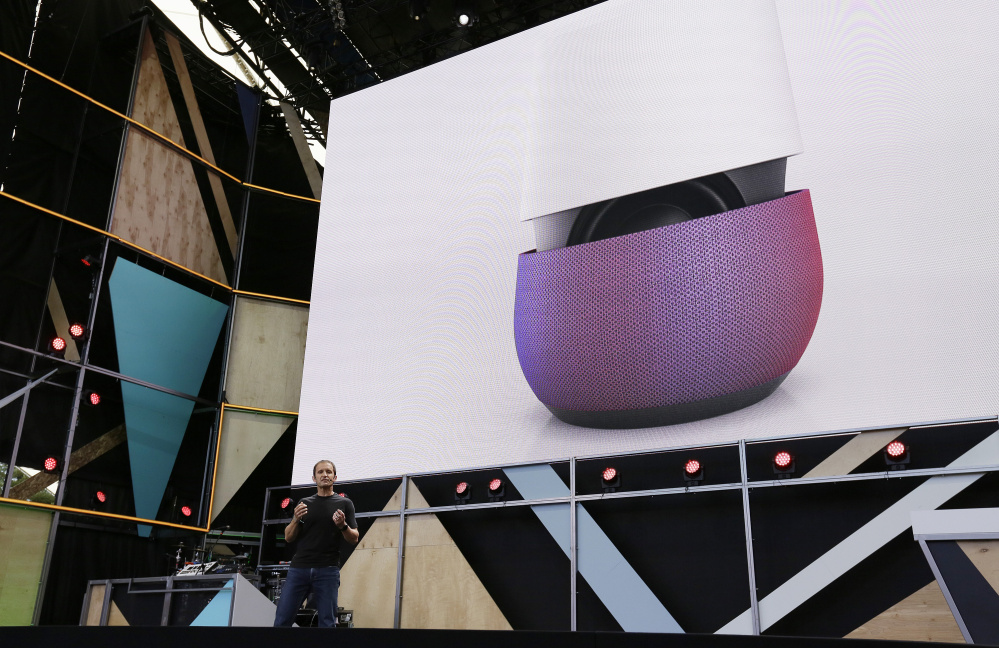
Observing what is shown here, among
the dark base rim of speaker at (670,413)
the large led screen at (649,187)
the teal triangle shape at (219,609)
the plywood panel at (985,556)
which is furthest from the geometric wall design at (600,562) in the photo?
the plywood panel at (985,556)

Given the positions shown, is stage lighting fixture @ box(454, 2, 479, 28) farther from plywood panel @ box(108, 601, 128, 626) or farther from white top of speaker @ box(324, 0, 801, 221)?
plywood panel @ box(108, 601, 128, 626)

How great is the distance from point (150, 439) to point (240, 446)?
111cm

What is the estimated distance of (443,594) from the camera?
6793 mm

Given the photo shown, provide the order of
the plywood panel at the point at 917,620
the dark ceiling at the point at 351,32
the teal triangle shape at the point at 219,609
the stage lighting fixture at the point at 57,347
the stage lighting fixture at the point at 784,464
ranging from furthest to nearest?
the dark ceiling at the point at 351,32 → the stage lighting fixture at the point at 57,347 → the teal triangle shape at the point at 219,609 → the stage lighting fixture at the point at 784,464 → the plywood panel at the point at 917,620

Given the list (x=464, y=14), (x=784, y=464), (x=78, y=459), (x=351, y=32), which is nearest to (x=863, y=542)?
(x=784, y=464)

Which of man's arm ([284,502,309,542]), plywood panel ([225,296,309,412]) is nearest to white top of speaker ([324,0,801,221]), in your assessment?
plywood panel ([225,296,309,412])

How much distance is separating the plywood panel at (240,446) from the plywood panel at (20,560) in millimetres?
2093

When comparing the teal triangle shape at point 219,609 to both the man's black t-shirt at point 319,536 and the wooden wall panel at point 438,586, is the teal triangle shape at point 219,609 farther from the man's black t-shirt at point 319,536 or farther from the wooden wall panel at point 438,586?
the man's black t-shirt at point 319,536

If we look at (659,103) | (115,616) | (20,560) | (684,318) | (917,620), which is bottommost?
(115,616)

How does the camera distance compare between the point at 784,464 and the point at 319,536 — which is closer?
the point at 319,536

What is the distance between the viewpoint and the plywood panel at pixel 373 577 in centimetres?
700

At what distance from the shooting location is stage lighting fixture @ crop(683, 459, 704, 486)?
6.09 m

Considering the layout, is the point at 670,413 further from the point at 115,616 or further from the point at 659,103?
the point at 115,616

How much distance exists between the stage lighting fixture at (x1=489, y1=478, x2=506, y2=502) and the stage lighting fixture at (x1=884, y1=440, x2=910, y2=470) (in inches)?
112
